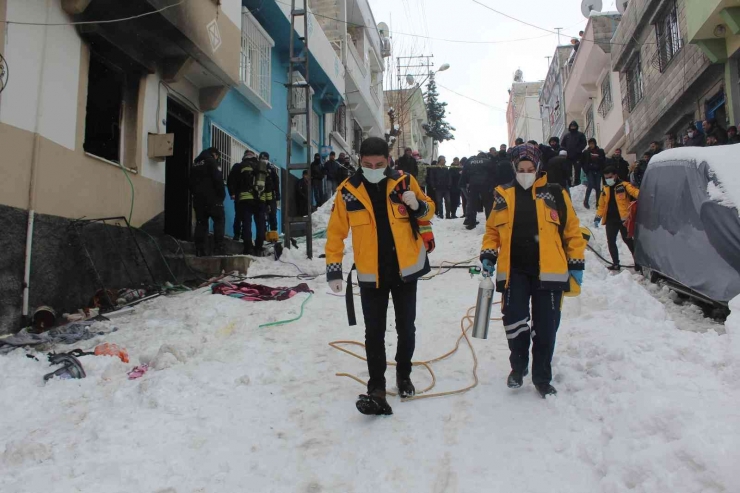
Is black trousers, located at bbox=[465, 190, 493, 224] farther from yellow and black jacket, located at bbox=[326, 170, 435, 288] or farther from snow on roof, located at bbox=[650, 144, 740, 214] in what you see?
yellow and black jacket, located at bbox=[326, 170, 435, 288]

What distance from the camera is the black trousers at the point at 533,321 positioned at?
128 inches

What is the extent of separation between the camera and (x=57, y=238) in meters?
5.61

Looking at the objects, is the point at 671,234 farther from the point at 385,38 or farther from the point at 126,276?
the point at 385,38

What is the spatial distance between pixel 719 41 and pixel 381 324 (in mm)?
12415

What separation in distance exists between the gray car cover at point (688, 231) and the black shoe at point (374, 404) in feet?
11.6

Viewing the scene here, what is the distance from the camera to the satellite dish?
2167 centimetres

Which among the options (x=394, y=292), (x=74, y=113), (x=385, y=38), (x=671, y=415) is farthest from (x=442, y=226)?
(x=385, y=38)

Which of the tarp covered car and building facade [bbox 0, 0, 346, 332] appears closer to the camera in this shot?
the tarp covered car

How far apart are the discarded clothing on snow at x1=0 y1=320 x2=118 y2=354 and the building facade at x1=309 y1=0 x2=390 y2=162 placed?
49.6 feet

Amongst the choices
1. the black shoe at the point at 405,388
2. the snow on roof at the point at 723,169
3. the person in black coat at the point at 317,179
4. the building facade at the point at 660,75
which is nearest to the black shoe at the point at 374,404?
the black shoe at the point at 405,388

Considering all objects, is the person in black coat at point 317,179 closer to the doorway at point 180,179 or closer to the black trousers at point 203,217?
the doorway at point 180,179

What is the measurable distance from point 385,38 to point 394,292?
30721 millimetres

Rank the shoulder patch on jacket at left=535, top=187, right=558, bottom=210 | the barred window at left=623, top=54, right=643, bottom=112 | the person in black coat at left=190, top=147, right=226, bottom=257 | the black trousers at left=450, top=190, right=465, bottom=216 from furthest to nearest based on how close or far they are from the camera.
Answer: the barred window at left=623, top=54, right=643, bottom=112
the black trousers at left=450, top=190, right=465, bottom=216
the person in black coat at left=190, top=147, right=226, bottom=257
the shoulder patch on jacket at left=535, top=187, right=558, bottom=210

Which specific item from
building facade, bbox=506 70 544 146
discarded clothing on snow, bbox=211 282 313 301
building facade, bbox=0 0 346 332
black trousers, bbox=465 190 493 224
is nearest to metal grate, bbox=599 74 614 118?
black trousers, bbox=465 190 493 224
